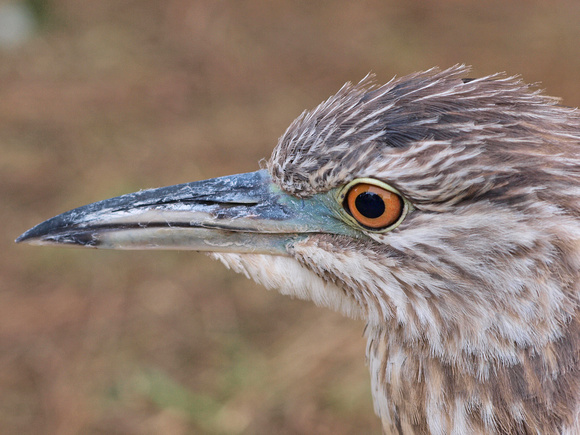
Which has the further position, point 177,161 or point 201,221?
point 177,161

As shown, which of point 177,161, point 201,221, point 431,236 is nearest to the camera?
point 431,236

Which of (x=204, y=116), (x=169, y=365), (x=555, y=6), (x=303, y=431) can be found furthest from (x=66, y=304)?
(x=555, y=6)

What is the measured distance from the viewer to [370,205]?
2.14 m

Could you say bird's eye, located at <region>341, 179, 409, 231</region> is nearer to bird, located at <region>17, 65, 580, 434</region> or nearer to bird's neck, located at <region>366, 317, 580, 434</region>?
bird, located at <region>17, 65, 580, 434</region>

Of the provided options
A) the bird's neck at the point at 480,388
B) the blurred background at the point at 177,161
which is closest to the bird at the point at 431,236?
the bird's neck at the point at 480,388

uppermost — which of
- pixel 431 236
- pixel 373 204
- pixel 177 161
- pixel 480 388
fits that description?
pixel 177 161

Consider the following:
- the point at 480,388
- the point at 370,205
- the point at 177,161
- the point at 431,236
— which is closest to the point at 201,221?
the point at 370,205

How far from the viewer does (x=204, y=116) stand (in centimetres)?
725

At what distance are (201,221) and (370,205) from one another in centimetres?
66

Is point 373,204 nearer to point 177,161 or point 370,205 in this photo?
point 370,205

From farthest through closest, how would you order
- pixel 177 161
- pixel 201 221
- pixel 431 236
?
pixel 177 161
pixel 201 221
pixel 431 236

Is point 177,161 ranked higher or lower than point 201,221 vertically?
higher

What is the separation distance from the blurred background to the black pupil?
8.61ft

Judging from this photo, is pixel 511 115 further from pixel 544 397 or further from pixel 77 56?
pixel 77 56
